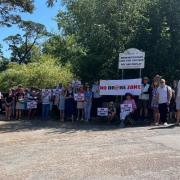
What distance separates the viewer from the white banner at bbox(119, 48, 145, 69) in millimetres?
18859

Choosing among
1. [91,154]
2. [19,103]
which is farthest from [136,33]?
[91,154]

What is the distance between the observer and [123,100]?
18.9 m

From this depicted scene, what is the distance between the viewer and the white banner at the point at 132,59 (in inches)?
742

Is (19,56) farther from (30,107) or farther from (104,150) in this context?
(104,150)

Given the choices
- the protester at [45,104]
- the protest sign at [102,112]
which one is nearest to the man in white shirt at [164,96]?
the protest sign at [102,112]

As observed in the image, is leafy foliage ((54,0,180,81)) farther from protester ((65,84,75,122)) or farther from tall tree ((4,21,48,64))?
tall tree ((4,21,48,64))

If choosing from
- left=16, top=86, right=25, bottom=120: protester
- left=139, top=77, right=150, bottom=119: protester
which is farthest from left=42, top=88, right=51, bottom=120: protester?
left=139, top=77, right=150, bottom=119: protester

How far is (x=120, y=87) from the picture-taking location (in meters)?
19.2

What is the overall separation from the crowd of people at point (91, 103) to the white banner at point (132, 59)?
0.71 meters

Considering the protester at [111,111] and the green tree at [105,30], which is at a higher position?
the green tree at [105,30]

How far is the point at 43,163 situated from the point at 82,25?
12569 mm

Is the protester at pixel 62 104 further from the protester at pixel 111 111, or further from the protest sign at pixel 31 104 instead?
the protester at pixel 111 111

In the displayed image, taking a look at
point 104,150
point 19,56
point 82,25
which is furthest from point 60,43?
point 104,150

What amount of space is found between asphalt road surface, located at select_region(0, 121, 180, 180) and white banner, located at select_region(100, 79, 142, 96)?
280cm
